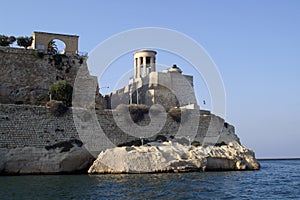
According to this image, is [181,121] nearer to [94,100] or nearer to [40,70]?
[94,100]

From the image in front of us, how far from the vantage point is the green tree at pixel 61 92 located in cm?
2672

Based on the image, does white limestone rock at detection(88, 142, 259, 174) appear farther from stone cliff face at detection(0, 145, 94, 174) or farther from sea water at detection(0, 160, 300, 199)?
sea water at detection(0, 160, 300, 199)

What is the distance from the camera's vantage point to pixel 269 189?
588 inches

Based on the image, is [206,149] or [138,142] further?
[138,142]

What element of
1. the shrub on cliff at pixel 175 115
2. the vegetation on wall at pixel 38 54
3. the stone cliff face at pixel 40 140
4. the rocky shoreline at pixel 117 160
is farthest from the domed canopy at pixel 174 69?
the rocky shoreline at pixel 117 160

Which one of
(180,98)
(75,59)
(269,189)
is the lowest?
(269,189)

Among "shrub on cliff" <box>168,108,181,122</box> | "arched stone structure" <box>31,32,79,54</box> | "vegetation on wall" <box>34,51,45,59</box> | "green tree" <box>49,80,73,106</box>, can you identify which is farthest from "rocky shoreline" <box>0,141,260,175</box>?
"arched stone structure" <box>31,32,79,54</box>

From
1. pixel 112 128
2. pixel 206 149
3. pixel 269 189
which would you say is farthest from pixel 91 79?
pixel 269 189

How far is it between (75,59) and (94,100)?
392 centimetres

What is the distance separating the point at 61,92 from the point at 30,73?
3.80 metres

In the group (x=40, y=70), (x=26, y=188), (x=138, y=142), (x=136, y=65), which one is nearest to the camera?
(x=26, y=188)

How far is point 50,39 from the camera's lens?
30.5 meters

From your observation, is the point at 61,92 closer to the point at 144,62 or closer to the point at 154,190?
the point at 144,62

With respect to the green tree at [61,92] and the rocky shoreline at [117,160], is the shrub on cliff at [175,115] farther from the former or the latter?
the green tree at [61,92]
